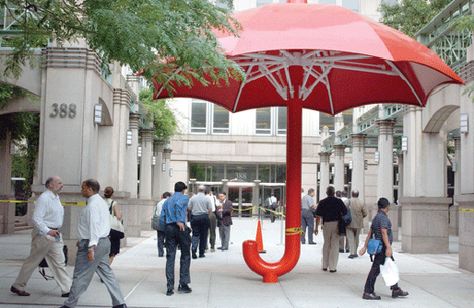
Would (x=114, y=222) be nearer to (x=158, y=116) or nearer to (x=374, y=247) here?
(x=374, y=247)

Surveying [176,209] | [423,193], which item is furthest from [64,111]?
[423,193]

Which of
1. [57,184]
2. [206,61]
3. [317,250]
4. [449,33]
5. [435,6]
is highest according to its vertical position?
[435,6]

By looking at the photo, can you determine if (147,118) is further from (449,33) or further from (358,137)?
(449,33)

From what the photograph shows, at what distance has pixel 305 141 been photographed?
52844 mm

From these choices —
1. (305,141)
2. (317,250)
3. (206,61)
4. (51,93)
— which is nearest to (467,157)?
(317,250)

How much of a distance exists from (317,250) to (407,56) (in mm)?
10238

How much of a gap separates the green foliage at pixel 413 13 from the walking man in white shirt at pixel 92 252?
21.4 meters

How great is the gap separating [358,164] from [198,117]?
78.1 ft

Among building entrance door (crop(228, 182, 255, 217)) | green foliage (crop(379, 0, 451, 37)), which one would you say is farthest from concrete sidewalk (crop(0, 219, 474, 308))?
building entrance door (crop(228, 182, 255, 217))

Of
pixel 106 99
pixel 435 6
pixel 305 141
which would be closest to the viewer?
pixel 106 99

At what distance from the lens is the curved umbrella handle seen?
11.9 metres

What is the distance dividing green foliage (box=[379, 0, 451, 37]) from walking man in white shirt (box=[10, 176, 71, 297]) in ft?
68.0

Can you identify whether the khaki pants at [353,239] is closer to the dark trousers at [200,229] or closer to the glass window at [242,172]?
the dark trousers at [200,229]

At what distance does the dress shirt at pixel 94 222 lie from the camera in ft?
26.1
